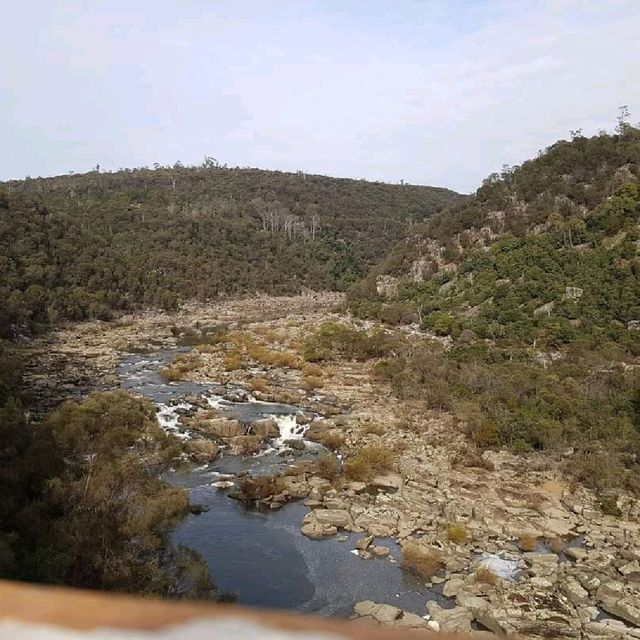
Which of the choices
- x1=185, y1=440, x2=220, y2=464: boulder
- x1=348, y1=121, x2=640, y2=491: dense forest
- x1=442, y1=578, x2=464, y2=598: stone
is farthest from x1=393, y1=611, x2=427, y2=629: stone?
x1=185, y1=440, x2=220, y2=464: boulder

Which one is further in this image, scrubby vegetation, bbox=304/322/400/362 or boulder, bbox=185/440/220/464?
scrubby vegetation, bbox=304/322/400/362

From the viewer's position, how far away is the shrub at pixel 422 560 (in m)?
11.3

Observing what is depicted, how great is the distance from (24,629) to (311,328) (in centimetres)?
3906

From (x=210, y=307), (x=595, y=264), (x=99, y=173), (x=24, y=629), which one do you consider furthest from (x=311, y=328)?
(x=99, y=173)

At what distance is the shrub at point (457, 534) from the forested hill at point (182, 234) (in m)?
30.7

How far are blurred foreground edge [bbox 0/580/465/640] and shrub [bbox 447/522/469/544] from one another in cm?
1232

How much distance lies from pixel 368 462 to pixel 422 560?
4793 mm

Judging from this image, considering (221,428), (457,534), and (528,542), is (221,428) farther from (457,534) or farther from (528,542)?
(528,542)

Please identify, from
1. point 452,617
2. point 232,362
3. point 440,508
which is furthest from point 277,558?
point 232,362

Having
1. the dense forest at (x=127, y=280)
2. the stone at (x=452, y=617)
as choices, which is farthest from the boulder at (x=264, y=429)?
the stone at (x=452, y=617)

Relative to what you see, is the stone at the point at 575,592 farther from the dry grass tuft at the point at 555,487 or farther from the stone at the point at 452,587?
the dry grass tuft at the point at 555,487

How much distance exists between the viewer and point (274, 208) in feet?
317

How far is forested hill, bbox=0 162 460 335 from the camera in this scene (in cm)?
4769

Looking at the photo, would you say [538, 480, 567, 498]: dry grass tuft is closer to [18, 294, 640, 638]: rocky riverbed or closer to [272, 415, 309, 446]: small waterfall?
[18, 294, 640, 638]: rocky riverbed
